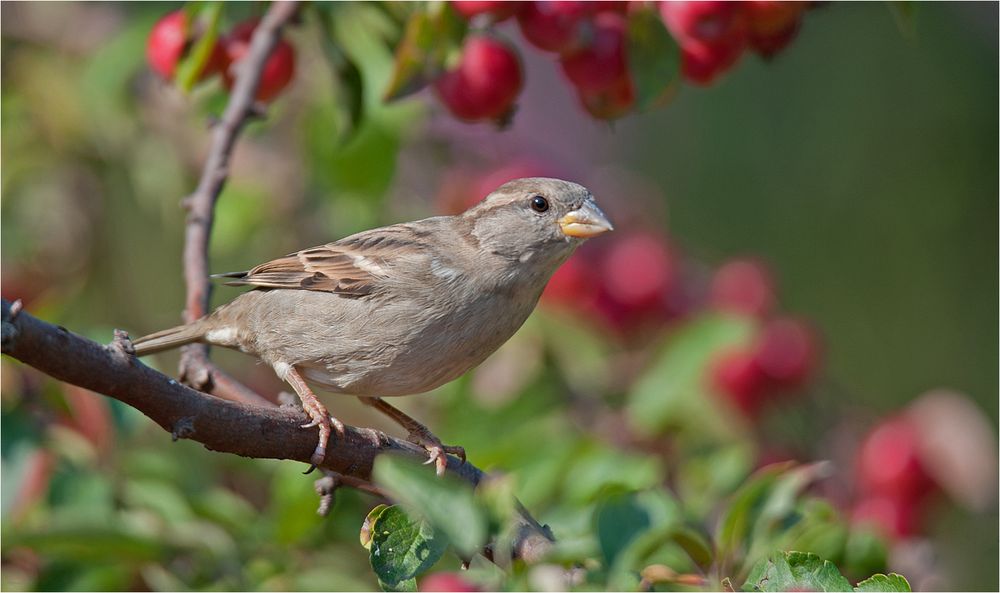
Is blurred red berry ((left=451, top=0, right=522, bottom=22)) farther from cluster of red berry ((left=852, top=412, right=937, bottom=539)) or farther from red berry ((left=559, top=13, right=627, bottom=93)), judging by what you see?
cluster of red berry ((left=852, top=412, right=937, bottom=539))

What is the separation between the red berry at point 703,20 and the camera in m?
2.38

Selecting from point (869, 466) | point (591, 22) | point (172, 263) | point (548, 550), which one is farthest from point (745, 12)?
point (172, 263)

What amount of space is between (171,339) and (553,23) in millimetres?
1030

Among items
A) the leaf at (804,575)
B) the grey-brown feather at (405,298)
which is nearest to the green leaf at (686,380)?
the grey-brown feather at (405,298)

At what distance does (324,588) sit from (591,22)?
4.13 ft

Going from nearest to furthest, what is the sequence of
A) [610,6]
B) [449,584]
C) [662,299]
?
[449,584], [610,6], [662,299]

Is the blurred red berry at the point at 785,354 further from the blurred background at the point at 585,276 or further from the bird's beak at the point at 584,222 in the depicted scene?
the bird's beak at the point at 584,222

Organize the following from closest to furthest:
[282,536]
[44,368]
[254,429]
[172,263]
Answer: [44,368]
[254,429]
[282,536]
[172,263]

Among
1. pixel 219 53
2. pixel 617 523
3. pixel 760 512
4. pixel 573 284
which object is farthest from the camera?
pixel 573 284

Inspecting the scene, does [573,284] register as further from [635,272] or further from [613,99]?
[613,99]

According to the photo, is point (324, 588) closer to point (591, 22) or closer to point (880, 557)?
point (880, 557)

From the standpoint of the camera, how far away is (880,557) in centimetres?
217

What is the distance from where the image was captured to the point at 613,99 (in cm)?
249

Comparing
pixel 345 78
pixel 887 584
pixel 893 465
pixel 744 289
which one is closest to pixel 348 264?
pixel 345 78
